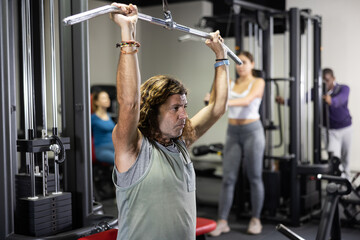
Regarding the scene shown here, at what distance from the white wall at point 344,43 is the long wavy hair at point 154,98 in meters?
4.43

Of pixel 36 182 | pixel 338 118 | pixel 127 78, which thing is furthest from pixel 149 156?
pixel 338 118

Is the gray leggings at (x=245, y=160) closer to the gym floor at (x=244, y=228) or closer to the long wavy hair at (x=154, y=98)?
the gym floor at (x=244, y=228)

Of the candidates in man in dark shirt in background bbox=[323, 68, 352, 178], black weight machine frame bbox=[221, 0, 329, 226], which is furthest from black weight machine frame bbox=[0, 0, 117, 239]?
man in dark shirt in background bbox=[323, 68, 352, 178]

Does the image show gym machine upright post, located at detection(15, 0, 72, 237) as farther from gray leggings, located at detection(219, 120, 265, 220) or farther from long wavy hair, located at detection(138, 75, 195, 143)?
gray leggings, located at detection(219, 120, 265, 220)

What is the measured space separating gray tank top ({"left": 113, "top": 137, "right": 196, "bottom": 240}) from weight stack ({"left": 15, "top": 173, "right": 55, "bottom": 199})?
0.81 metres

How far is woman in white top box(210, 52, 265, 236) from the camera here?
3.75 m

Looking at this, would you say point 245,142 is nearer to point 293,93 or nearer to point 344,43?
point 293,93

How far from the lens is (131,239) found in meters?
1.38

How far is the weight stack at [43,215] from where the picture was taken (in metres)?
1.97

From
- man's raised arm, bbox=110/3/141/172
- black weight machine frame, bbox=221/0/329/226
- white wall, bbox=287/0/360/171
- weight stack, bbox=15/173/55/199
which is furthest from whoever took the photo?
white wall, bbox=287/0/360/171

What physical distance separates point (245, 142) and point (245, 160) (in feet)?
0.52

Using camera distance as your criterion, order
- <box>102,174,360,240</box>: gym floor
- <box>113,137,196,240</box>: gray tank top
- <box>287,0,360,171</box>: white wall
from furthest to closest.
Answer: <box>287,0,360,171</box>: white wall < <box>102,174,360,240</box>: gym floor < <box>113,137,196,240</box>: gray tank top

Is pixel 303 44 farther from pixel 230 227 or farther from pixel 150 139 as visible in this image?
pixel 150 139

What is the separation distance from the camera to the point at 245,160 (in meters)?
3.82
